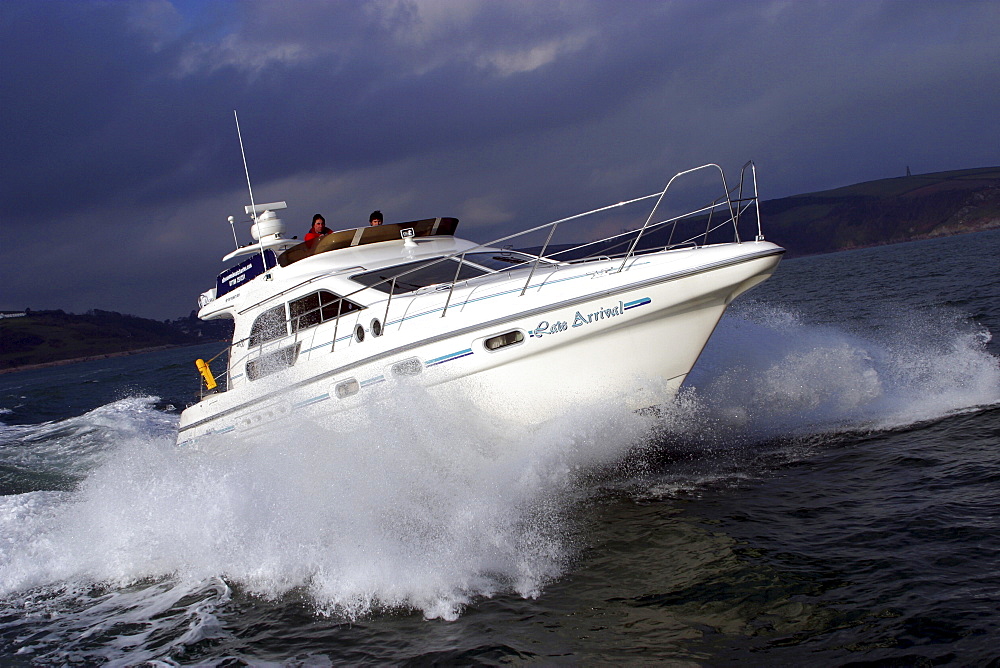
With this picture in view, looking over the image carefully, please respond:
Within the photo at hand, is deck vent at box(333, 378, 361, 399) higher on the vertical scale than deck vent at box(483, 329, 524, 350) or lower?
lower

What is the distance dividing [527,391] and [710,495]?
1.84 m

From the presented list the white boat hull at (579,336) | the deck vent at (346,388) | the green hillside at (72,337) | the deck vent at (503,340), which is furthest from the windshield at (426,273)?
the green hillside at (72,337)

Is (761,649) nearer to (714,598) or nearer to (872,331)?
(714,598)

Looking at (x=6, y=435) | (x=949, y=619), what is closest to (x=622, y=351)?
(x=949, y=619)

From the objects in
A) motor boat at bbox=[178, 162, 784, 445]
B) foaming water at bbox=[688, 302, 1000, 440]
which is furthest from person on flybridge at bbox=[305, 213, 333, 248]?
foaming water at bbox=[688, 302, 1000, 440]

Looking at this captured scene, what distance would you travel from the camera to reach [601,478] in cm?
705

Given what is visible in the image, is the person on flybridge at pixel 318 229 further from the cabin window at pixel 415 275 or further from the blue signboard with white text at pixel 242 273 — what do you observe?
the cabin window at pixel 415 275

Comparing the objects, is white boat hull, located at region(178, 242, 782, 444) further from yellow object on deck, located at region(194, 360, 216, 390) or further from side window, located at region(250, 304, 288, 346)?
yellow object on deck, located at region(194, 360, 216, 390)

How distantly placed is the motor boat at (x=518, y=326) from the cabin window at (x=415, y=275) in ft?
0.06

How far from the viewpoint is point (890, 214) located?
13412 centimetres

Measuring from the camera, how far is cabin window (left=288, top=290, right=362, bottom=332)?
789cm

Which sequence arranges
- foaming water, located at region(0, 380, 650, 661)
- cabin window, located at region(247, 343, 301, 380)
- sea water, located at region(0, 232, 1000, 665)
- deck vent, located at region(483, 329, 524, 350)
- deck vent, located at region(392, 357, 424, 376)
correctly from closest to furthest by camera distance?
1. sea water, located at region(0, 232, 1000, 665)
2. foaming water, located at region(0, 380, 650, 661)
3. deck vent, located at region(483, 329, 524, 350)
4. deck vent, located at region(392, 357, 424, 376)
5. cabin window, located at region(247, 343, 301, 380)

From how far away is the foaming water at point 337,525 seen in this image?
518cm

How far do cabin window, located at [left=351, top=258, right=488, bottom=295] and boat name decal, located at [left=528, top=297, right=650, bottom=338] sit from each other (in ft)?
4.81
